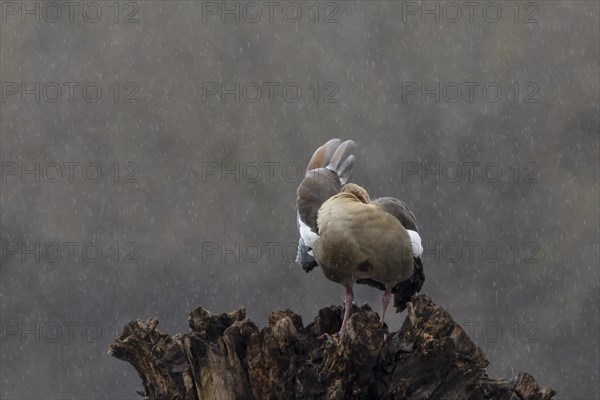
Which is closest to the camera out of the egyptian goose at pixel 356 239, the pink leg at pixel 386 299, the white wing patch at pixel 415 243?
the egyptian goose at pixel 356 239

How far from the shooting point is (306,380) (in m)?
7.69

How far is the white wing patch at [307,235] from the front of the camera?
902 cm

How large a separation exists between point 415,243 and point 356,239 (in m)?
0.72

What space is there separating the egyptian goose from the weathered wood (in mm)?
648

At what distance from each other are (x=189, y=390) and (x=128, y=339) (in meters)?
0.70

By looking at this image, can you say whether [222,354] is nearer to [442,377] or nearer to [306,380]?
[306,380]

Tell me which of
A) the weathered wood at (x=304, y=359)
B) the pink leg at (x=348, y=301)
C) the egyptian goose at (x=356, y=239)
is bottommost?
the weathered wood at (x=304, y=359)

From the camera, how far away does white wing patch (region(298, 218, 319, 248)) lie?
902cm

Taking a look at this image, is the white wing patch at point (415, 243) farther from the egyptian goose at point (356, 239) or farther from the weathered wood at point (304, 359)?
the weathered wood at point (304, 359)

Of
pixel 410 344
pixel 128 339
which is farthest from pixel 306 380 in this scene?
pixel 128 339

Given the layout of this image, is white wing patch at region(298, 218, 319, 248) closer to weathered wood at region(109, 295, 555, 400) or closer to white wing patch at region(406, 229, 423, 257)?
white wing patch at region(406, 229, 423, 257)

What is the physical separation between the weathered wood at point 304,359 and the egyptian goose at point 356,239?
65 cm

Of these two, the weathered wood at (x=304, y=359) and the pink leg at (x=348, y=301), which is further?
the pink leg at (x=348, y=301)

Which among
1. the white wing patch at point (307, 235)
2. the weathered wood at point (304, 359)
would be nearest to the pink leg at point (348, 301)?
the white wing patch at point (307, 235)
